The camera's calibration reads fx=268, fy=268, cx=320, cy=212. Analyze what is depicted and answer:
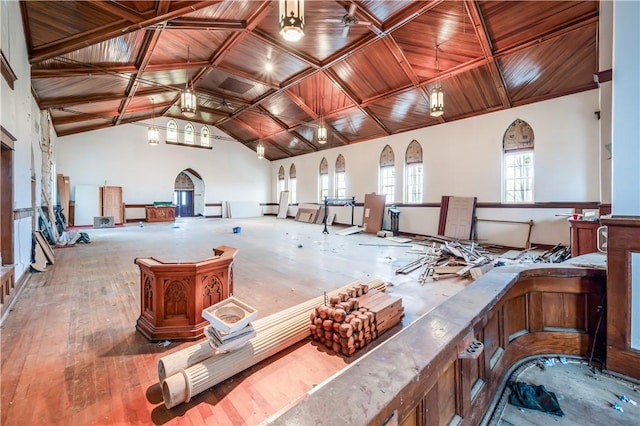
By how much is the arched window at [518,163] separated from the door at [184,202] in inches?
613

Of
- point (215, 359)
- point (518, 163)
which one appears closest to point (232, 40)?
point (215, 359)

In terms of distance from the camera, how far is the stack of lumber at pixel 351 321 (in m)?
2.14

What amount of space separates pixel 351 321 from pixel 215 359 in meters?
1.03

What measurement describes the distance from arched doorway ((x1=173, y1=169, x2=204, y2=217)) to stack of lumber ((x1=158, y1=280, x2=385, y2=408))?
14.4 metres

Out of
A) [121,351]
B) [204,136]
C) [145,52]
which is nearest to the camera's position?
[121,351]

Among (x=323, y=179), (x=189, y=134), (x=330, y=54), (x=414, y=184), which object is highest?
(x=189, y=134)

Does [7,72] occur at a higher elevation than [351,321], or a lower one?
higher

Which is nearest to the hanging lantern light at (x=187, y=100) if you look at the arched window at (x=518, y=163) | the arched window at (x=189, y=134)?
the arched window at (x=518, y=163)

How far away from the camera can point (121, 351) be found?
2.14m

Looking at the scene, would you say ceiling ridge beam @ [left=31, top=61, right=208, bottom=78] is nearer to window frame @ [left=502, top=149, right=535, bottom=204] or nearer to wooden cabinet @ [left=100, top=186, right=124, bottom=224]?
wooden cabinet @ [left=100, top=186, right=124, bottom=224]

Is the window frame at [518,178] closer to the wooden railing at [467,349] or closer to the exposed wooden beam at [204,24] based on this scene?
the wooden railing at [467,349]

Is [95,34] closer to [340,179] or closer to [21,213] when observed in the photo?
[21,213]

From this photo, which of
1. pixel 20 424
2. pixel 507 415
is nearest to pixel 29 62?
pixel 20 424

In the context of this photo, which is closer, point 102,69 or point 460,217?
point 102,69
